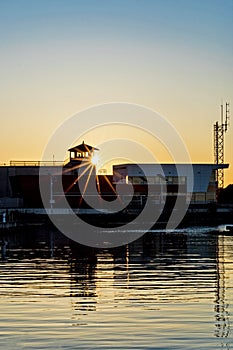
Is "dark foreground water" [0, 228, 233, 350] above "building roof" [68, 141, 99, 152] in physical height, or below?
below

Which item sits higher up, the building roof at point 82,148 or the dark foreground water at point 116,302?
the building roof at point 82,148

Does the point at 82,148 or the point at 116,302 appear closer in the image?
the point at 116,302

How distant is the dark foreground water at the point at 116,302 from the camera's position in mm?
14523

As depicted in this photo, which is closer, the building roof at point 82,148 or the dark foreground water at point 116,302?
the dark foreground water at point 116,302

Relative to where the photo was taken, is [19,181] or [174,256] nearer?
[174,256]

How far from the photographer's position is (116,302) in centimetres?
1909

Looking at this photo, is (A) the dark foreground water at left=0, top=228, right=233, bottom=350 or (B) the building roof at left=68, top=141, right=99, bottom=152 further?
(B) the building roof at left=68, top=141, right=99, bottom=152

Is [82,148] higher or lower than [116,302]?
higher

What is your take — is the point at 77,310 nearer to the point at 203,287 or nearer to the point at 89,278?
the point at 203,287

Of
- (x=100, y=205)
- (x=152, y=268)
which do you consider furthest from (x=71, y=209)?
(x=152, y=268)

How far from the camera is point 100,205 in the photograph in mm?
83312

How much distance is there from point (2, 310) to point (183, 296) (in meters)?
4.87

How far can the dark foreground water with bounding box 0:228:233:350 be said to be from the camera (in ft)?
47.6

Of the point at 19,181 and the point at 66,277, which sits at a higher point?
the point at 19,181
